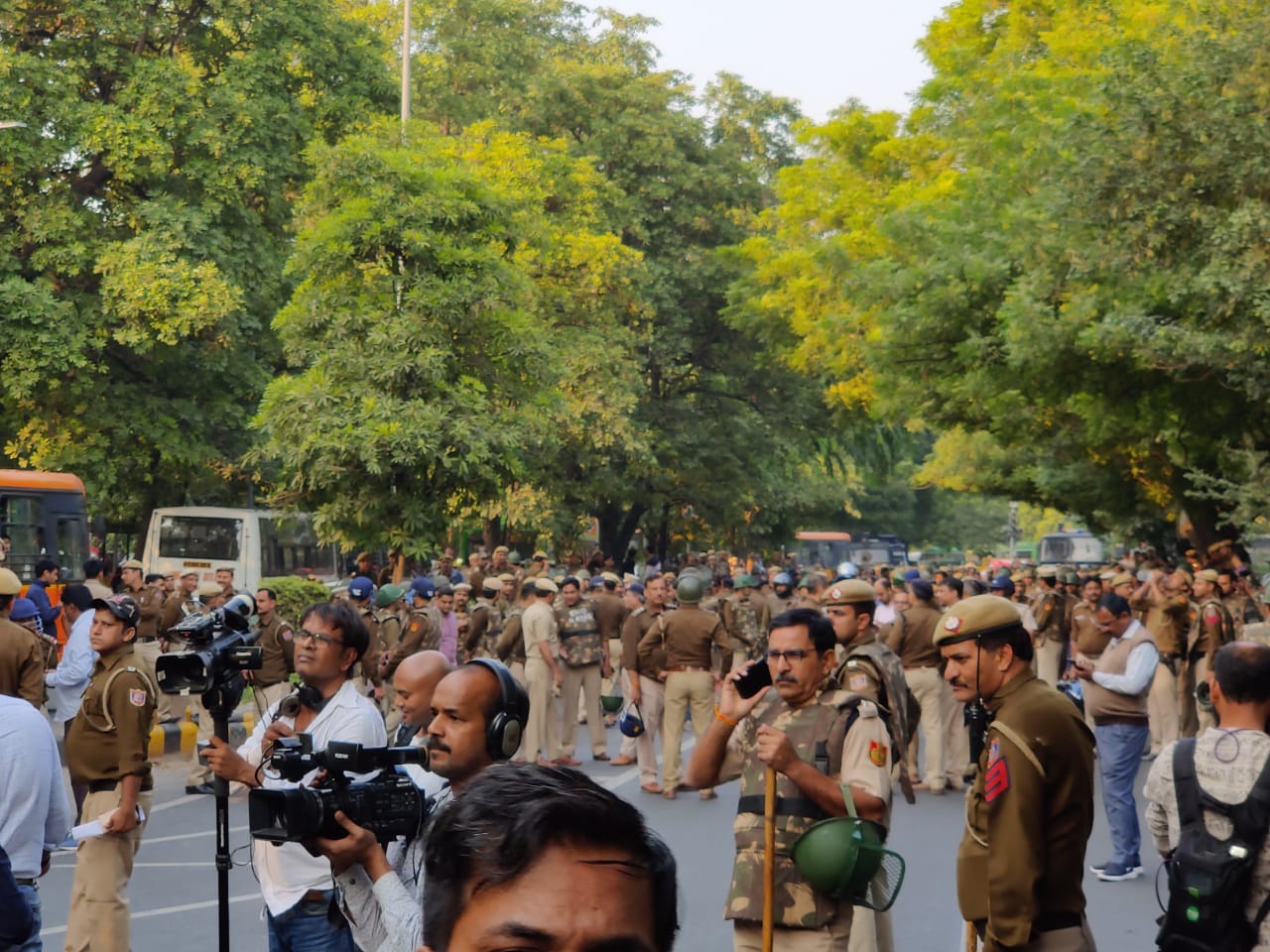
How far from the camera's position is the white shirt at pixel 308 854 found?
5305mm

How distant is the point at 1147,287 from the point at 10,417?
2023 centimetres

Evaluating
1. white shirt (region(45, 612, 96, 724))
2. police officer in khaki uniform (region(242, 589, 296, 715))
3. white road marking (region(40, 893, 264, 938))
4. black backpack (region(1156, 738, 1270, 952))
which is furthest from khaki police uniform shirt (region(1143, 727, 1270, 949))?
police officer in khaki uniform (region(242, 589, 296, 715))

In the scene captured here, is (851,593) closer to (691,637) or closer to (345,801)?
(691,637)

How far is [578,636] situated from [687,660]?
233 cm

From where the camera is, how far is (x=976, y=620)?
5.33m

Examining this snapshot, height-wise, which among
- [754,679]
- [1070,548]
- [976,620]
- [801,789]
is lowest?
[1070,548]

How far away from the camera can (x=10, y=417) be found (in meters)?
30.5

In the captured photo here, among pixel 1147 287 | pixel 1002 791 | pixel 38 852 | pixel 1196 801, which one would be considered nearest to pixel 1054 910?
pixel 1002 791

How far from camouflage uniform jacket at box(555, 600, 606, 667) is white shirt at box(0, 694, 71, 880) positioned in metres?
11.7

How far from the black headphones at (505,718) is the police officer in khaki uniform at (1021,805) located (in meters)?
1.64

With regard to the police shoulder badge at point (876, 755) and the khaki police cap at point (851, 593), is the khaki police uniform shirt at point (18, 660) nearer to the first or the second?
the khaki police cap at point (851, 593)

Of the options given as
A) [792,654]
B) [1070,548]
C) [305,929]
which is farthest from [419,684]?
[1070,548]

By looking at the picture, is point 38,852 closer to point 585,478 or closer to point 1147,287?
point 1147,287

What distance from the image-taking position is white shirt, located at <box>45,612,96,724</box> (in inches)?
508
